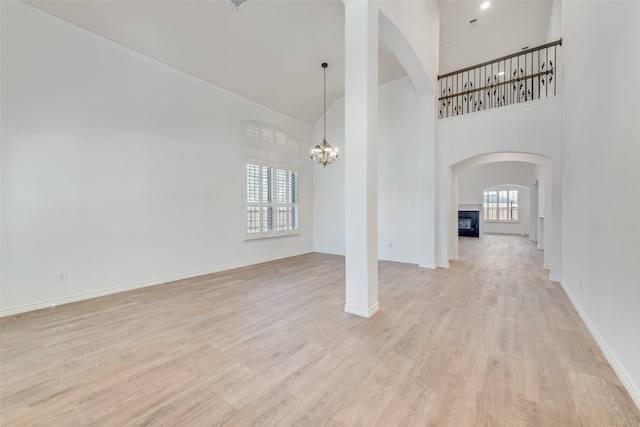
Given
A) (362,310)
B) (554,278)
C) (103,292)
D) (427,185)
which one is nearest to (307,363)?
(362,310)

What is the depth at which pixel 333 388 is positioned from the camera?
175cm

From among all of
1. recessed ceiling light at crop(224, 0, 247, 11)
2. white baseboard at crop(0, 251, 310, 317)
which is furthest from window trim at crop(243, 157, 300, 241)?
recessed ceiling light at crop(224, 0, 247, 11)

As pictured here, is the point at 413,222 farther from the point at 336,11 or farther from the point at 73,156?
the point at 73,156

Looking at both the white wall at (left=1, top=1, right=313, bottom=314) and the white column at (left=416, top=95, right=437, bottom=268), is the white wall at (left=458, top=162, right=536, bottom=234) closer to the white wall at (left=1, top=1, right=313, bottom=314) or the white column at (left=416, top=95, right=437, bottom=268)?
the white column at (left=416, top=95, right=437, bottom=268)

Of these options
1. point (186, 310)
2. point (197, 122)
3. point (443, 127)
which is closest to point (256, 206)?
point (197, 122)

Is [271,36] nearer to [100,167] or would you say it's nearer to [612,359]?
[100,167]

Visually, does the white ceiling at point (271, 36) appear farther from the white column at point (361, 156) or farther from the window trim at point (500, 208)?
the window trim at point (500, 208)

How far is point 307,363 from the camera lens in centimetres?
204

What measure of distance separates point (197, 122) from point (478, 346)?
5.38m

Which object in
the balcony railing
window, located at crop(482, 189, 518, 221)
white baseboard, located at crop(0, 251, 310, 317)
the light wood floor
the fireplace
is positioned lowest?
the light wood floor

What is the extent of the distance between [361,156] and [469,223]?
10945mm

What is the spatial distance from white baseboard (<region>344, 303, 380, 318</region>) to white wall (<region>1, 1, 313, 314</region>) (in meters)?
3.21

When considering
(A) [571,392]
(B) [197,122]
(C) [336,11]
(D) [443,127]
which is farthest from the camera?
(D) [443,127]

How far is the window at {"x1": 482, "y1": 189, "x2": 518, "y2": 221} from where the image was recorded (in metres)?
12.2
